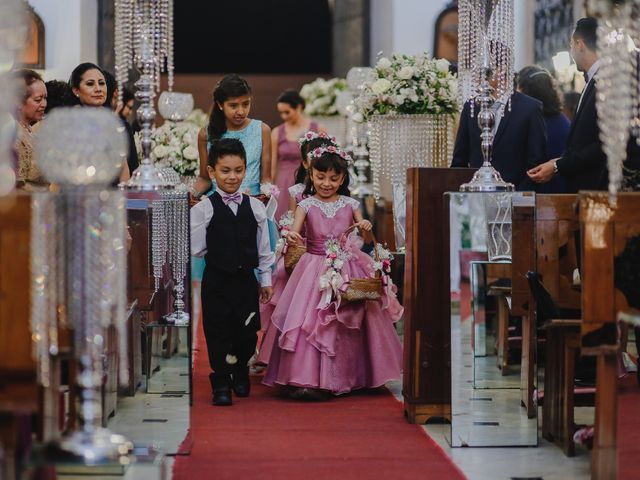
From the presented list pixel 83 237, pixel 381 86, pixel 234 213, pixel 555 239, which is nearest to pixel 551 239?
pixel 555 239

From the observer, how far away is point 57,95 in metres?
7.94

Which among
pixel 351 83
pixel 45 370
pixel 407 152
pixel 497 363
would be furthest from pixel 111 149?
pixel 351 83

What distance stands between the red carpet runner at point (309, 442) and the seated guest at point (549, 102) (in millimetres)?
2297

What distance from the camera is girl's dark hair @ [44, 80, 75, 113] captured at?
25.4ft

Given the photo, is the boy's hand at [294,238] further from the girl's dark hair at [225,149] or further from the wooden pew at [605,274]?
the wooden pew at [605,274]

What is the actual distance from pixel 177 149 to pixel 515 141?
2905 millimetres

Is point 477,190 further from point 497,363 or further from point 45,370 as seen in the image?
point 45,370

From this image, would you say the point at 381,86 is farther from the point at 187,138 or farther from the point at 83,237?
the point at 83,237

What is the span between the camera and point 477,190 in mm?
6039

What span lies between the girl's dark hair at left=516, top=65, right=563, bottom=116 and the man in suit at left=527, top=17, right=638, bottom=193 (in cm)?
129

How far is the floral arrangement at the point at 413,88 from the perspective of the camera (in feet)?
26.7

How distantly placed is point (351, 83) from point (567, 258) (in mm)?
6351

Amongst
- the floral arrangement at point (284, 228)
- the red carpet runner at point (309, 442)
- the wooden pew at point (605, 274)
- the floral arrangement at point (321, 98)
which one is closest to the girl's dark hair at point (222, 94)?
the floral arrangement at point (284, 228)

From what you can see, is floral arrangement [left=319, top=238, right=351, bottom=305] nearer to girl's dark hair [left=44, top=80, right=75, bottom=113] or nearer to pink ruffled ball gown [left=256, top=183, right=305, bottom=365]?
pink ruffled ball gown [left=256, top=183, right=305, bottom=365]
